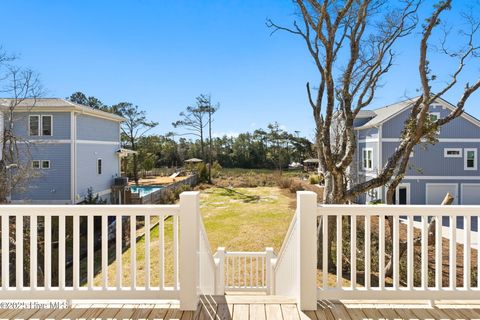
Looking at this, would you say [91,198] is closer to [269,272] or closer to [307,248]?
[269,272]

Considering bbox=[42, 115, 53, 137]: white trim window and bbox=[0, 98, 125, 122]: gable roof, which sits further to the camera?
bbox=[42, 115, 53, 137]: white trim window

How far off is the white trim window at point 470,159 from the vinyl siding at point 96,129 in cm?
1892

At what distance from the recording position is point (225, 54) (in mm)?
14641

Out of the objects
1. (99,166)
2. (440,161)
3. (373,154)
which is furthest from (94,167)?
(440,161)

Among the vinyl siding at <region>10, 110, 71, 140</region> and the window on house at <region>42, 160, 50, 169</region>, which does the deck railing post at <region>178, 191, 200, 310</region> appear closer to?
the vinyl siding at <region>10, 110, 71, 140</region>

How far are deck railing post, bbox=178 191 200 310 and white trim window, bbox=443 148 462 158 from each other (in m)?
17.3

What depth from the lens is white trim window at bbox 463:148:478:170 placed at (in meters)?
15.6

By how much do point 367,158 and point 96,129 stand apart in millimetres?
14640

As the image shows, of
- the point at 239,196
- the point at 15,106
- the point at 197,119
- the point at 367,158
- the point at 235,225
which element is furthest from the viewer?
the point at 197,119

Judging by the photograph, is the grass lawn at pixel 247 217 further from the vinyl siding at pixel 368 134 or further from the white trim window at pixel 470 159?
the white trim window at pixel 470 159

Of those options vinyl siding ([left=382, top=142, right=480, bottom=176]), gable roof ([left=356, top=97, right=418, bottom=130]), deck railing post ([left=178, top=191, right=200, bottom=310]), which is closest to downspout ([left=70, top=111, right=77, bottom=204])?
deck railing post ([left=178, top=191, right=200, bottom=310])

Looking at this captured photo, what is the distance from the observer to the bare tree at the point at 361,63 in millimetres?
6473

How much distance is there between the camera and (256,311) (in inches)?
94.3

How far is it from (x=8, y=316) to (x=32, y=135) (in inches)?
527
